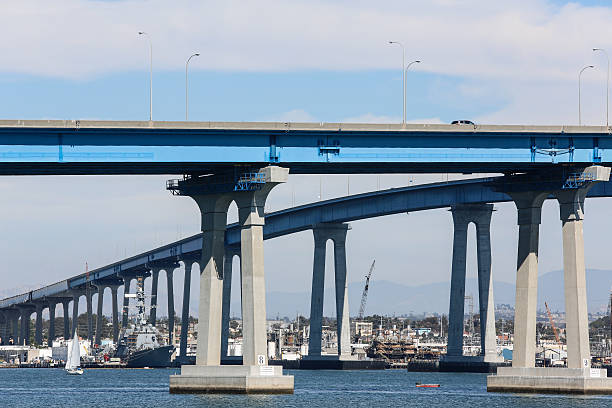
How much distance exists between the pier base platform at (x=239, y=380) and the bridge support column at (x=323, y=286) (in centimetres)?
8516

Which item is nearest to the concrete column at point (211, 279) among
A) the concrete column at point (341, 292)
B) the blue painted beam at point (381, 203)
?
the blue painted beam at point (381, 203)

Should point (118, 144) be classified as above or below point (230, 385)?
above

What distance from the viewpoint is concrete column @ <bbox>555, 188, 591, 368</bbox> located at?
4163 inches

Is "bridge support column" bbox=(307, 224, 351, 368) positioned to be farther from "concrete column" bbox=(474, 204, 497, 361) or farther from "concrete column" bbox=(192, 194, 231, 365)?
"concrete column" bbox=(192, 194, 231, 365)

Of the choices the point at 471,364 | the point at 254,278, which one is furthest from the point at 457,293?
the point at 254,278

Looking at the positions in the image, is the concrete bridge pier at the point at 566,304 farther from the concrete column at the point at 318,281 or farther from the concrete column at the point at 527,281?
the concrete column at the point at 318,281

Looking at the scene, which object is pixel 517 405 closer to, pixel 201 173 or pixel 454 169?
pixel 454 169

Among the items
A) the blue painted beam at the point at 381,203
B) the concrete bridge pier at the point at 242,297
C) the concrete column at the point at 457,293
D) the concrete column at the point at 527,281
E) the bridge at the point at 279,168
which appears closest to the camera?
the bridge at the point at 279,168

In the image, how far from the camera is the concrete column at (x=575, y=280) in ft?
347

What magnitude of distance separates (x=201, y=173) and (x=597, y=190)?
55.0 meters

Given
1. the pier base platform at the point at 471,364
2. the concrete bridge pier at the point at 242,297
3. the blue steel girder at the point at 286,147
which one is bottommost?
the pier base platform at the point at 471,364

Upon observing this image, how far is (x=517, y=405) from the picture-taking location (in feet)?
299

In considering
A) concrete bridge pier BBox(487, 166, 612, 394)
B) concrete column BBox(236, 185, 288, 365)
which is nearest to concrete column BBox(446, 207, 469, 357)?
concrete bridge pier BBox(487, 166, 612, 394)

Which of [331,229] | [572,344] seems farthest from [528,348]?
[331,229]
